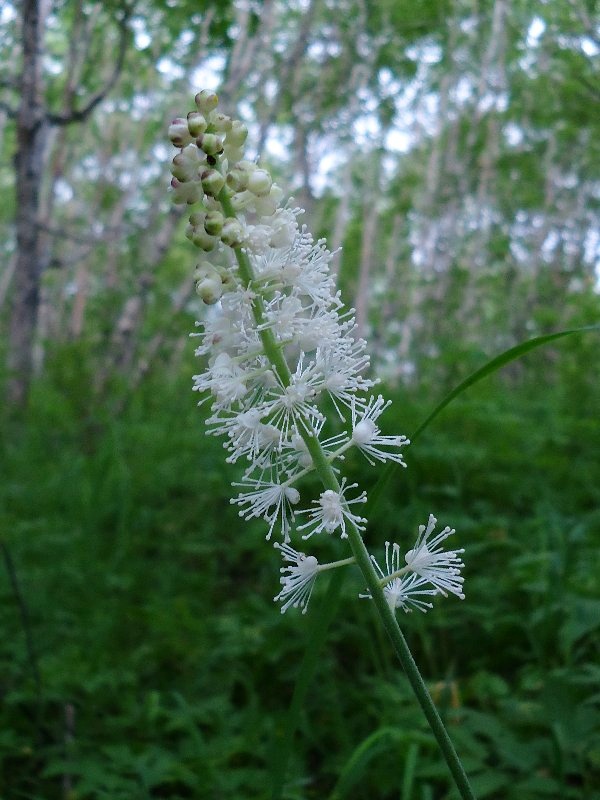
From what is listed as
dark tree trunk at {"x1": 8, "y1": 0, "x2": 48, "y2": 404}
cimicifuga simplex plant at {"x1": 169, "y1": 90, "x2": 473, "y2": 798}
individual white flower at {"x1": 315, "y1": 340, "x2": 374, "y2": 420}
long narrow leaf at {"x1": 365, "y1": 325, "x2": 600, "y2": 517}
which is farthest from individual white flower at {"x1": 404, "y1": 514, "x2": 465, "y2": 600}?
dark tree trunk at {"x1": 8, "y1": 0, "x2": 48, "y2": 404}

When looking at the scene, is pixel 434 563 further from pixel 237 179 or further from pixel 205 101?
pixel 205 101

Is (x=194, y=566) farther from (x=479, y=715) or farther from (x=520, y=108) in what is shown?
(x=520, y=108)

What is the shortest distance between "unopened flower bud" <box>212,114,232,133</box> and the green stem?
0.17 metres

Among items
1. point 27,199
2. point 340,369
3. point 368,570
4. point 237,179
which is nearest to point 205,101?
point 237,179

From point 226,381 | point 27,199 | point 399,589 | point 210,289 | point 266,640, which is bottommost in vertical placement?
point 266,640

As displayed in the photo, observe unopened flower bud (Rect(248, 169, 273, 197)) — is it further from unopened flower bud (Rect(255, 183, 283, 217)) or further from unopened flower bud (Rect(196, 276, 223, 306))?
unopened flower bud (Rect(196, 276, 223, 306))

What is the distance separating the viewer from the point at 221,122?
1724mm

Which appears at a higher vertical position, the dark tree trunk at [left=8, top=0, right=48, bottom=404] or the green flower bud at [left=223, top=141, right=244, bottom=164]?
the dark tree trunk at [left=8, top=0, right=48, bottom=404]

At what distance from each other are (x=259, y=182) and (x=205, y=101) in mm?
198

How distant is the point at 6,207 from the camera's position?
35500 mm

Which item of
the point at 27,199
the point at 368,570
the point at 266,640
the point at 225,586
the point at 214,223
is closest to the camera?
the point at 368,570

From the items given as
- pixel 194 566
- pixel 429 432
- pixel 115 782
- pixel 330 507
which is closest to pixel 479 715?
pixel 115 782

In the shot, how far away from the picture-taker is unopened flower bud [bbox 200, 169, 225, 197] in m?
1.60

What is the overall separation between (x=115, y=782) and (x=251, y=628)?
3.74ft
